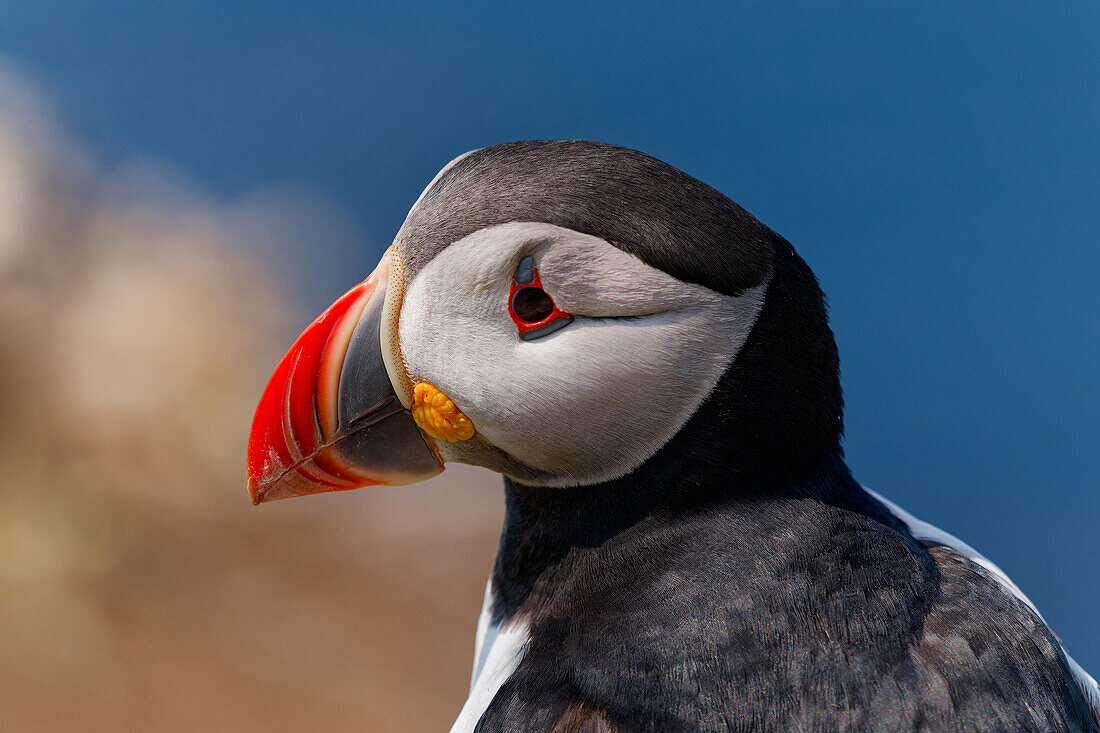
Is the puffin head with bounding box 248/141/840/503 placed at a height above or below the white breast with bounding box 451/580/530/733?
above

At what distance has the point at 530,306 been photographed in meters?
1.40

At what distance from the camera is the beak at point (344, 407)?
60.5 inches

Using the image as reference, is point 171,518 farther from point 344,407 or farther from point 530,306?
point 530,306

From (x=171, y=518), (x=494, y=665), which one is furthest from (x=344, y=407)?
(x=171, y=518)

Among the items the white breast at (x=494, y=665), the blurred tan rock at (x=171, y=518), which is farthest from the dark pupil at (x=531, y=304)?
the blurred tan rock at (x=171, y=518)

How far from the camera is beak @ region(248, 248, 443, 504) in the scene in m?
1.54

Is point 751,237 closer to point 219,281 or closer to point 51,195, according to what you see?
point 219,281

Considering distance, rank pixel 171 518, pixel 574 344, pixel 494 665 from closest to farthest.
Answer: pixel 574 344 → pixel 494 665 → pixel 171 518

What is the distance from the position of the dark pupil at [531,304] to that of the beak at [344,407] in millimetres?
226

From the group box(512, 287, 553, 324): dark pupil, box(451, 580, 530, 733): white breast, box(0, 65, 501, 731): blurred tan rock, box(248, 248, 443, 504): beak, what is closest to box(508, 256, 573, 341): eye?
box(512, 287, 553, 324): dark pupil

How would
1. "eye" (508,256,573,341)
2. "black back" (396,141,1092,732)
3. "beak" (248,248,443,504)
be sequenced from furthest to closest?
"beak" (248,248,443,504) → "eye" (508,256,573,341) → "black back" (396,141,1092,732)

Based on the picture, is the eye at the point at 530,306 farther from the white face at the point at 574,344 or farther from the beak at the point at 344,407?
the beak at the point at 344,407

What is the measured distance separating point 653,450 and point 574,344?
0.23 meters

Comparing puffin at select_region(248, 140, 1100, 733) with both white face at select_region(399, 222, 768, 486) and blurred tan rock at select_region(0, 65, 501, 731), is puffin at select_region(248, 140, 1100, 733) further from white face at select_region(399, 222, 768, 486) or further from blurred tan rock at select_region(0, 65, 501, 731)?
blurred tan rock at select_region(0, 65, 501, 731)
